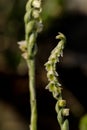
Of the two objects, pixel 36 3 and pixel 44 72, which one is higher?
pixel 44 72

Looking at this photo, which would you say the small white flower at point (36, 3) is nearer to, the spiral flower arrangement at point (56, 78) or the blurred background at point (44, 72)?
the spiral flower arrangement at point (56, 78)

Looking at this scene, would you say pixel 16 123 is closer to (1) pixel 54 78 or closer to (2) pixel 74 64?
(2) pixel 74 64

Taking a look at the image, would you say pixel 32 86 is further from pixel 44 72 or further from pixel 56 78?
pixel 44 72

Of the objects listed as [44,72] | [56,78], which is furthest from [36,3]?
[44,72]

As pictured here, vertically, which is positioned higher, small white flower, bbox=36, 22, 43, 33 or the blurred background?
the blurred background

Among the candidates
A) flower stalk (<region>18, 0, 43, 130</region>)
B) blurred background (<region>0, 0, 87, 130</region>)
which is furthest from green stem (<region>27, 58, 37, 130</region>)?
blurred background (<region>0, 0, 87, 130</region>)

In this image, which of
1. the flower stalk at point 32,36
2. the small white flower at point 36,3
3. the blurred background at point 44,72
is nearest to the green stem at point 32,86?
the flower stalk at point 32,36

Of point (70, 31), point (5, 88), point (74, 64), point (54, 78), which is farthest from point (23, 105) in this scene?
point (54, 78)

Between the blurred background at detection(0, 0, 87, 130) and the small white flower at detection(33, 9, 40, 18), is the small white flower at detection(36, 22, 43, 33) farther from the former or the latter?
the blurred background at detection(0, 0, 87, 130)
